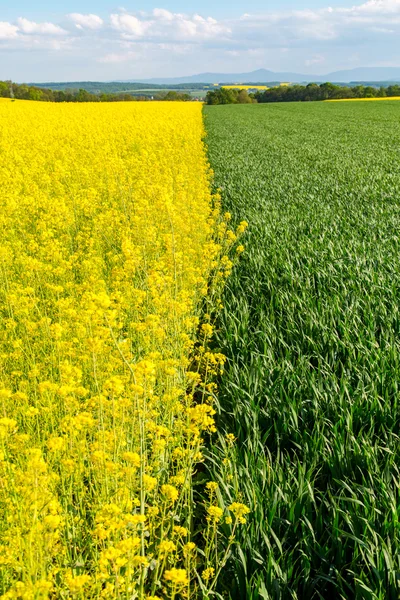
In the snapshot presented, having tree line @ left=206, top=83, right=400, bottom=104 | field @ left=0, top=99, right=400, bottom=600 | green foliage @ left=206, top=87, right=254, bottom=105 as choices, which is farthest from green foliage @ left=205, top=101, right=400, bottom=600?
tree line @ left=206, top=83, right=400, bottom=104

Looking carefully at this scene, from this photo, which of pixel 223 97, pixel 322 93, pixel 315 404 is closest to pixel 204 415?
pixel 315 404

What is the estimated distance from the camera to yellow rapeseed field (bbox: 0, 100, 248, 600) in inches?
83.9

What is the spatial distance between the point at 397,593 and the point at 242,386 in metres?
1.98

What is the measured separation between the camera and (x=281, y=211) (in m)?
9.38

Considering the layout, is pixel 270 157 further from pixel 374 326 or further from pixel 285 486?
pixel 285 486

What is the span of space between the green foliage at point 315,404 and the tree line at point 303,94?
270 feet

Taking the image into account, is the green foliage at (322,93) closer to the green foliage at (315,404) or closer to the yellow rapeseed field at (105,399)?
the yellow rapeseed field at (105,399)

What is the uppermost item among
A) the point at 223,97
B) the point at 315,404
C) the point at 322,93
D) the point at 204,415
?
the point at 322,93

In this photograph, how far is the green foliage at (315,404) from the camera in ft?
7.85

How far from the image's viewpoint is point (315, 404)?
11.3 feet

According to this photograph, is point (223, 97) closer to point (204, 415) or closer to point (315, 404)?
point (315, 404)

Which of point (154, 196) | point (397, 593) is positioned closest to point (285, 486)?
point (397, 593)

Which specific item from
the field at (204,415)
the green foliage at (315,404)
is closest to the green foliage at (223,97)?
the field at (204,415)

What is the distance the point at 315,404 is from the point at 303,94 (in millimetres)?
95084
